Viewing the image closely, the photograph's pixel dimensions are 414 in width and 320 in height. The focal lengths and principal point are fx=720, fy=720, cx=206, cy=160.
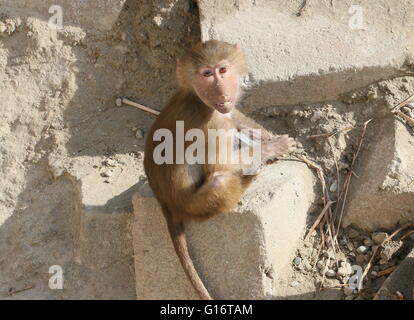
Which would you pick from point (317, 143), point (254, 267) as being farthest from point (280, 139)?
point (254, 267)

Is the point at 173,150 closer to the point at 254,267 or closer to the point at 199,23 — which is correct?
the point at 254,267

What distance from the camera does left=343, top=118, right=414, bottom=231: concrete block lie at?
4387 millimetres

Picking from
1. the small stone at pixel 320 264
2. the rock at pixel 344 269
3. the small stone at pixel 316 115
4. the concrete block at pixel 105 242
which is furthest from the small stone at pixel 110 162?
the rock at pixel 344 269

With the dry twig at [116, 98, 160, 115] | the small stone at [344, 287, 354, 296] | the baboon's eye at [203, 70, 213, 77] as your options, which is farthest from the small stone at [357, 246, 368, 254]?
the dry twig at [116, 98, 160, 115]

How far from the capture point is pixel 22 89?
561cm

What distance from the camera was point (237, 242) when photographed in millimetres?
4277

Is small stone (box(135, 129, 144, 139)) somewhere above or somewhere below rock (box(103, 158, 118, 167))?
above

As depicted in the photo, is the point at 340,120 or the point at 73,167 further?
the point at 73,167

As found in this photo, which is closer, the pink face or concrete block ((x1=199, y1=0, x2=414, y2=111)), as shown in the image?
the pink face

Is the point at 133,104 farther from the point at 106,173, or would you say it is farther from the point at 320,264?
the point at 320,264

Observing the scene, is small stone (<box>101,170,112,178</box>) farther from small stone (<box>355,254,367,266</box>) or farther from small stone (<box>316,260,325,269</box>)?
small stone (<box>355,254,367,266</box>)

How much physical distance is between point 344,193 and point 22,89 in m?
2.64

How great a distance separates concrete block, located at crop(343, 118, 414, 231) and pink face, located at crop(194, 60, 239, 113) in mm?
984

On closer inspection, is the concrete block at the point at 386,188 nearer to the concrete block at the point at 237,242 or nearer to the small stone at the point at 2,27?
the concrete block at the point at 237,242
